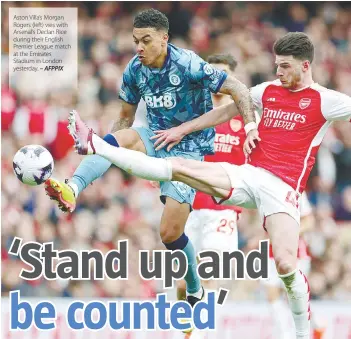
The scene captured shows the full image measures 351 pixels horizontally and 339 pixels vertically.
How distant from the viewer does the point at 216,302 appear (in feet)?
24.7

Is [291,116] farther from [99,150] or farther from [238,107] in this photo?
[99,150]

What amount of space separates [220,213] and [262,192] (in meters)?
1.71

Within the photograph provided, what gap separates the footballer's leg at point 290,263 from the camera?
19.2 ft

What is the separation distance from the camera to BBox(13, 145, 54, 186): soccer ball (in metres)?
6.03

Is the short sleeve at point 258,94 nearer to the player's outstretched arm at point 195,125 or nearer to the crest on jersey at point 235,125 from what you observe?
the player's outstretched arm at point 195,125

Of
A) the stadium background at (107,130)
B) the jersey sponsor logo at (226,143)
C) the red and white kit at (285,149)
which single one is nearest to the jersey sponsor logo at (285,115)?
the red and white kit at (285,149)

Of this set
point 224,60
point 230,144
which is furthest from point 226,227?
point 224,60

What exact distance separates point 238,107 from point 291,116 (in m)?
0.40

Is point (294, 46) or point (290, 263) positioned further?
point (294, 46)

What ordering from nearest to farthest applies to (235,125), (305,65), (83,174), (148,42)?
(305,65)
(83,174)
(148,42)
(235,125)

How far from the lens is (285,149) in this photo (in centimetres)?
615

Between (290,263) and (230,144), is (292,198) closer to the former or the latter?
(290,263)

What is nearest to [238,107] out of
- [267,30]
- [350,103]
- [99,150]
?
[350,103]

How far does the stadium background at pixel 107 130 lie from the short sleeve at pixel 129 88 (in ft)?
11.4
